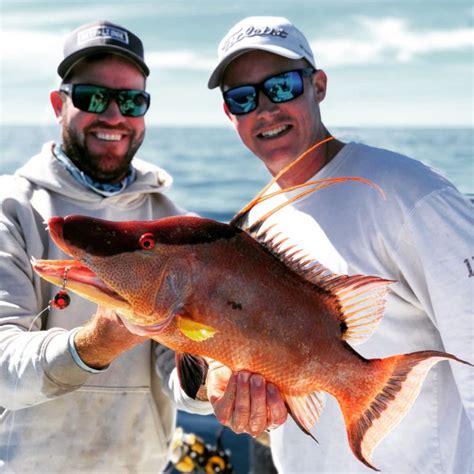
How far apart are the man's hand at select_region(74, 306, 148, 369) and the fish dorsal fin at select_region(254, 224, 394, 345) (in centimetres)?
59

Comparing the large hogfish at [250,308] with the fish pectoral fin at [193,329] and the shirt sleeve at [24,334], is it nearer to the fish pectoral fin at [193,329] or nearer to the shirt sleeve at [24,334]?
the fish pectoral fin at [193,329]

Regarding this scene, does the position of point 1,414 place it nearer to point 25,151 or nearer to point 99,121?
point 99,121

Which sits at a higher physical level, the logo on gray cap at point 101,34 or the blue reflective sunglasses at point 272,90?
the logo on gray cap at point 101,34

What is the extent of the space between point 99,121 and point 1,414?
4.47ft

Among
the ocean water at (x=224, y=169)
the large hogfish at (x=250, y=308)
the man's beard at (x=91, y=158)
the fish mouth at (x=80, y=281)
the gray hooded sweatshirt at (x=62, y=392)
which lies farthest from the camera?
the ocean water at (x=224, y=169)

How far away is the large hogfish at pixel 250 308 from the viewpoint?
180 cm

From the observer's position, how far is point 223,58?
286 centimetres

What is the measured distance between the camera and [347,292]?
1925 millimetres

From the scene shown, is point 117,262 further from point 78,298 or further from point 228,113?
point 228,113

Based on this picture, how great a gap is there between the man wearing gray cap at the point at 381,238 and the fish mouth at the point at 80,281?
0.57 meters

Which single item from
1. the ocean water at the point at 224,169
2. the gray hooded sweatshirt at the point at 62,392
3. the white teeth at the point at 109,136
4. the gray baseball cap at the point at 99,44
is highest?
the gray baseball cap at the point at 99,44

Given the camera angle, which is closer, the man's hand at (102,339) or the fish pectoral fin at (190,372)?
the fish pectoral fin at (190,372)

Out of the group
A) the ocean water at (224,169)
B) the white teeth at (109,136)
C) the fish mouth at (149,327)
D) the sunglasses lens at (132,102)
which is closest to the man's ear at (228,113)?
the sunglasses lens at (132,102)

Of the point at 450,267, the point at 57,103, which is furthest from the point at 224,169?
the point at 450,267
